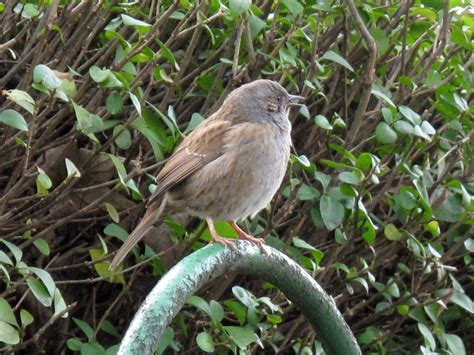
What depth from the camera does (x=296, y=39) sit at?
458cm

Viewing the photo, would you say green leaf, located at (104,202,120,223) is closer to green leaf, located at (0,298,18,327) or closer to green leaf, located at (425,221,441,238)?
green leaf, located at (0,298,18,327)

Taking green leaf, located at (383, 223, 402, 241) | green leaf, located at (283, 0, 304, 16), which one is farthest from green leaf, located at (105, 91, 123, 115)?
green leaf, located at (383, 223, 402, 241)

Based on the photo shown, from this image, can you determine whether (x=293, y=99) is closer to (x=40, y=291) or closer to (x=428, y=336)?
(x=428, y=336)

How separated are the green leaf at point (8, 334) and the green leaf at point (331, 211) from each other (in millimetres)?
1392

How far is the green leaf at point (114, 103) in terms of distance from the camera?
3.94 meters

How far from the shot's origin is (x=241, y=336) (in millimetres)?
3918

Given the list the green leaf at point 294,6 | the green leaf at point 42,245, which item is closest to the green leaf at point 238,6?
the green leaf at point 294,6

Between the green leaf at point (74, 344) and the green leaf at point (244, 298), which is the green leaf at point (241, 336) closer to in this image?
the green leaf at point (244, 298)

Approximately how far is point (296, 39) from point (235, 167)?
645 millimetres

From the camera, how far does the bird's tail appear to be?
3.98 meters

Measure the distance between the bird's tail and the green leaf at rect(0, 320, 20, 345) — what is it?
0.58m

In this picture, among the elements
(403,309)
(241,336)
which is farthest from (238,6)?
(403,309)

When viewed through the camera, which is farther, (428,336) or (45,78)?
(428,336)

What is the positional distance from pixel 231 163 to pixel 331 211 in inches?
17.5
